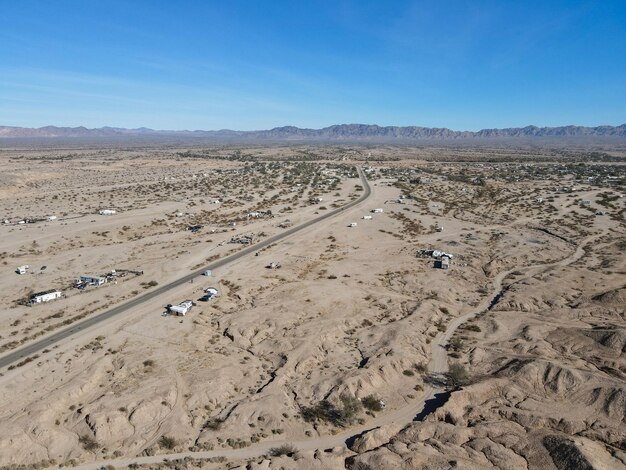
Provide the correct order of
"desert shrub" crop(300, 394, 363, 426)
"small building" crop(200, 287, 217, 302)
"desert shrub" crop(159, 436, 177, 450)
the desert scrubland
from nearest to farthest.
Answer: the desert scrubland → "desert shrub" crop(159, 436, 177, 450) → "desert shrub" crop(300, 394, 363, 426) → "small building" crop(200, 287, 217, 302)

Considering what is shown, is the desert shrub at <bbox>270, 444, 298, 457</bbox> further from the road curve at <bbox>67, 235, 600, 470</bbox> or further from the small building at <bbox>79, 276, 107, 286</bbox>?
the small building at <bbox>79, 276, 107, 286</bbox>

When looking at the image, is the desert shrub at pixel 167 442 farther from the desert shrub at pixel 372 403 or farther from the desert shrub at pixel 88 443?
the desert shrub at pixel 372 403

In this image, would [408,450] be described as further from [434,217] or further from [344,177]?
[344,177]

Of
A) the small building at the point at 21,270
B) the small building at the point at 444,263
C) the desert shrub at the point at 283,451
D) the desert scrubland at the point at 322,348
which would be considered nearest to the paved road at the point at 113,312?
the desert scrubland at the point at 322,348

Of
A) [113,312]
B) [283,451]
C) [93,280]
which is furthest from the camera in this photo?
[93,280]

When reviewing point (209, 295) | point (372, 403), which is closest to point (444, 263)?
point (209, 295)

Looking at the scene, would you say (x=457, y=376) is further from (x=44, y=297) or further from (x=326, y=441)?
(x=44, y=297)

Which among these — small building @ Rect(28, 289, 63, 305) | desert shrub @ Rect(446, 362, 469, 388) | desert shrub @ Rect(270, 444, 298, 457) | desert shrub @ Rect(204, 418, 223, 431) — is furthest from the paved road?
desert shrub @ Rect(446, 362, 469, 388)

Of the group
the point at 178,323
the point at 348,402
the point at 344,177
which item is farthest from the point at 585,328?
the point at 344,177
